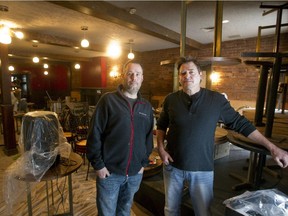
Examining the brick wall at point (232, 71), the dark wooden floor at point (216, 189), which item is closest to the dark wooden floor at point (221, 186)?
the dark wooden floor at point (216, 189)

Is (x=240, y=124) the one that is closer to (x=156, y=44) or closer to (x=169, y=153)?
(x=169, y=153)

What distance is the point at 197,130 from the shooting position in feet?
4.30

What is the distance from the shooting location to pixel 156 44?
617cm

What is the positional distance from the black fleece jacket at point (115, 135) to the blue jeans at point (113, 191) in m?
0.07

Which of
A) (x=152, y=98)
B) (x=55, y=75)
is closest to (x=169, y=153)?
(x=152, y=98)

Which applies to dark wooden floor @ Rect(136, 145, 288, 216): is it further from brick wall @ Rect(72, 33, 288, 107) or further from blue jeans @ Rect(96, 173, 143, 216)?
brick wall @ Rect(72, 33, 288, 107)

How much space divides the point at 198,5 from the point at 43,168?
3.13m

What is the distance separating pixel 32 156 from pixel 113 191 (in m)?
0.73

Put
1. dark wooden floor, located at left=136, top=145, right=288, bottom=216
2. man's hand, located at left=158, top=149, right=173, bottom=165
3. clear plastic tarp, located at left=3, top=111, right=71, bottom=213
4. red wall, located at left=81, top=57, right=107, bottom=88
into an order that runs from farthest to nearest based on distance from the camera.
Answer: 1. red wall, located at left=81, top=57, right=107, bottom=88
2. dark wooden floor, located at left=136, top=145, right=288, bottom=216
3. clear plastic tarp, located at left=3, top=111, right=71, bottom=213
4. man's hand, located at left=158, top=149, right=173, bottom=165

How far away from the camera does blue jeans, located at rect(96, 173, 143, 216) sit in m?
1.41

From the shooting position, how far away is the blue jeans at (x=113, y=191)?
1.41m

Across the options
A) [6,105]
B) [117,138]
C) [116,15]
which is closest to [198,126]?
[117,138]

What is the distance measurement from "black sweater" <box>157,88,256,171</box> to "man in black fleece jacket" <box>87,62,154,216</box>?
272mm

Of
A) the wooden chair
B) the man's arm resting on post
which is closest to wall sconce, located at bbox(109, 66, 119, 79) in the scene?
the wooden chair
